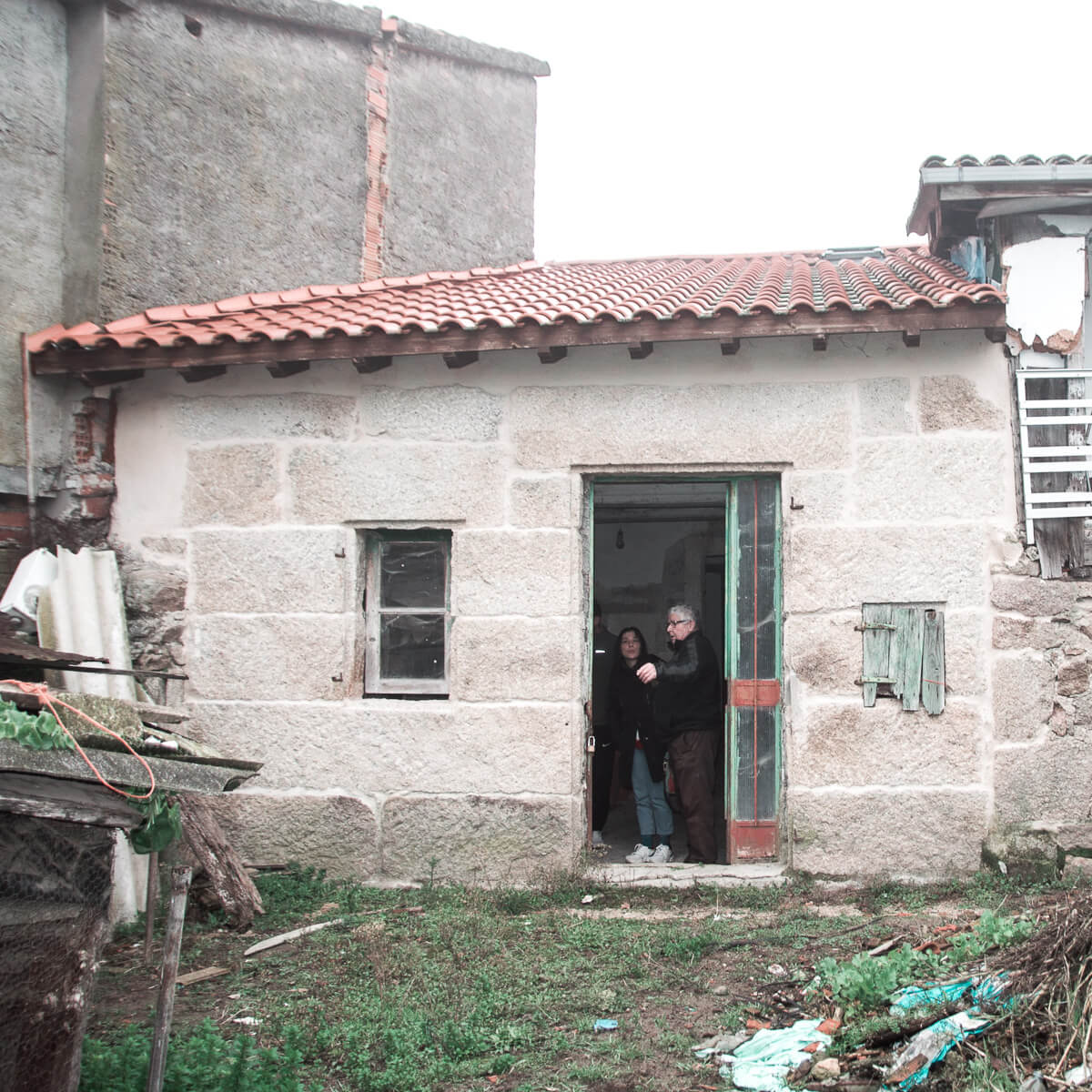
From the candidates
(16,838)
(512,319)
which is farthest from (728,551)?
(16,838)

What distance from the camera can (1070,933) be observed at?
12.7 ft

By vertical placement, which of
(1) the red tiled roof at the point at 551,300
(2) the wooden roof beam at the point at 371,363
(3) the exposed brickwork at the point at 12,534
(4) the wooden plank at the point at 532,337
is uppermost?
(1) the red tiled roof at the point at 551,300

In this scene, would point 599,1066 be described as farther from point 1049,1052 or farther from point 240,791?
point 240,791

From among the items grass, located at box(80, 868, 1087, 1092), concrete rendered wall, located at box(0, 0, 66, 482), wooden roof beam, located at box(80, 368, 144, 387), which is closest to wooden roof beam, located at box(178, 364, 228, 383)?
wooden roof beam, located at box(80, 368, 144, 387)

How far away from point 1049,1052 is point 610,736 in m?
5.21

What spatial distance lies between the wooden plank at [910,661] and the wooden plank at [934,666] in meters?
0.03

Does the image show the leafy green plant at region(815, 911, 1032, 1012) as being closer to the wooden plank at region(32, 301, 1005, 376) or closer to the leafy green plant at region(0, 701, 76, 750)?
the leafy green plant at region(0, 701, 76, 750)

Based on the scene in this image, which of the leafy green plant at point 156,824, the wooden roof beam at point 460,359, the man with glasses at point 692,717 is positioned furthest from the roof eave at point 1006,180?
the leafy green plant at point 156,824

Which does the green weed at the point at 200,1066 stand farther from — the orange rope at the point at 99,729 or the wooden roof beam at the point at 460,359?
the wooden roof beam at the point at 460,359

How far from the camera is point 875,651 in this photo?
659cm

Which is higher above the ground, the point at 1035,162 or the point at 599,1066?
the point at 1035,162

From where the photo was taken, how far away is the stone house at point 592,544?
21.3ft

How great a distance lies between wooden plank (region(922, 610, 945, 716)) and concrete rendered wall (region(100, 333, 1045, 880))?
0.06m

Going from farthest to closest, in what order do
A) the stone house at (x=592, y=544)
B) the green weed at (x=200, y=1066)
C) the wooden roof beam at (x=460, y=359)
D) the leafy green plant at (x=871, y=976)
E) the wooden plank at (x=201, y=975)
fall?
1. the wooden roof beam at (x=460, y=359)
2. the stone house at (x=592, y=544)
3. the wooden plank at (x=201, y=975)
4. the leafy green plant at (x=871, y=976)
5. the green weed at (x=200, y=1066)
